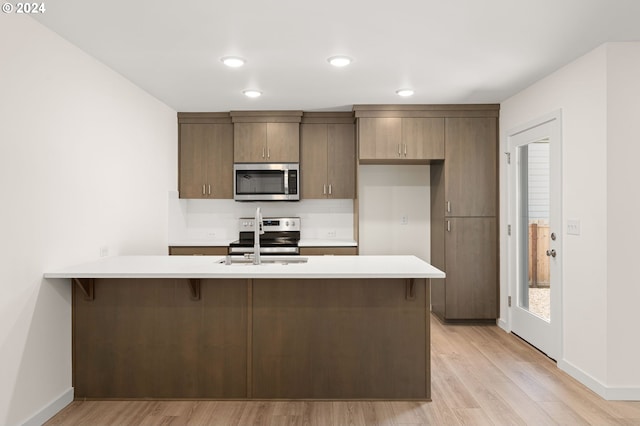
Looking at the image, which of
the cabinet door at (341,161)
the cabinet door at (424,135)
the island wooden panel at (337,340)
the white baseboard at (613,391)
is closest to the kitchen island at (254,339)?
the island wooden panel at (337,340)

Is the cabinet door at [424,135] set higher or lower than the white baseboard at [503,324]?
higher

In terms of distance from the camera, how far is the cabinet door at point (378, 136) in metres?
4.77

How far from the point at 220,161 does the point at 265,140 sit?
603mm

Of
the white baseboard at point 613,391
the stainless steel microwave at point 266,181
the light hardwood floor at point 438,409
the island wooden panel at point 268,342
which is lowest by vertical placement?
the light hardwood floor at point 438,409

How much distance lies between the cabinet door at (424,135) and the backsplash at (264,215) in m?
1.09

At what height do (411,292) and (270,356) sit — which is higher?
(411,292)

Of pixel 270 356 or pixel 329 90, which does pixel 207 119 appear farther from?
pixel 270 356

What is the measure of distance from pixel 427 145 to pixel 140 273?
3.28 m

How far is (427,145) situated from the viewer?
4.78m

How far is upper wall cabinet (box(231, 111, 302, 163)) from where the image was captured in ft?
16.5

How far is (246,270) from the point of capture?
271 cm

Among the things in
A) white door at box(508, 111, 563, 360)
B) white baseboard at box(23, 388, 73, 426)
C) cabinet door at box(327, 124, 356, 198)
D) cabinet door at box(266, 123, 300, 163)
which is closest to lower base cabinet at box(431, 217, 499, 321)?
white door at box(508, 111, 563, 360)

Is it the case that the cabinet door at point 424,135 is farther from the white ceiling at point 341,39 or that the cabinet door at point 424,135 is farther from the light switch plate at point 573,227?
the light switch plate at point 573,227

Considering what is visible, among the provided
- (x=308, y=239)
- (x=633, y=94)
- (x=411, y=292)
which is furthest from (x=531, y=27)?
(x=308, y=239)
